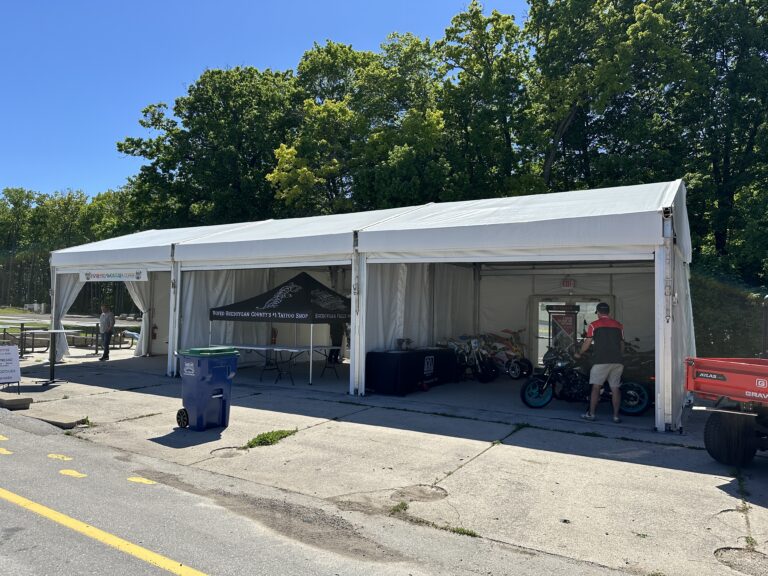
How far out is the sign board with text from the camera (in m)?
10.6

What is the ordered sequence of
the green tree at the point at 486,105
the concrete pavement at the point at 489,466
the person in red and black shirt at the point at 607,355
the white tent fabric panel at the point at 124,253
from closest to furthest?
the concrete pavement at the point at 489,466, the person in red and black shirt at the point at 607,355, the white tent fabric panel at the point at 124,253, the green tree at the point at 486,105

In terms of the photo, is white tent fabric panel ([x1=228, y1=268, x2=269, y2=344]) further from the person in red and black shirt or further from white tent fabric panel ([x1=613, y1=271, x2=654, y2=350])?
the person in red and black shirt

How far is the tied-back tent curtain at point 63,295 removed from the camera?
16281 mm

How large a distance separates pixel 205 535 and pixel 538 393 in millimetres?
6980

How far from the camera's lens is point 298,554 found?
4105mm

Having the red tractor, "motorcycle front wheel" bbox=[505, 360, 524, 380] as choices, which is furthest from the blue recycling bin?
"motorcycle front wheel" bbox=[505, 360, 524, 380]

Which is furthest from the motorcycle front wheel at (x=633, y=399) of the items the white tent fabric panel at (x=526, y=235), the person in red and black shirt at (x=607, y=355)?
the white tent fabric panel at (x=526, y=235)

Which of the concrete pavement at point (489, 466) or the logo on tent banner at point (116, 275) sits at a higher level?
the logo on tent banner at point (116, 275)

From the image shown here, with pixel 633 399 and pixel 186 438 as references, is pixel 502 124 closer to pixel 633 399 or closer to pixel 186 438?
pixel 633 399

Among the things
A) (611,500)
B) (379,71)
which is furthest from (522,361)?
(379,71)

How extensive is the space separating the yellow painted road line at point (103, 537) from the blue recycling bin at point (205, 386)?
2950mm

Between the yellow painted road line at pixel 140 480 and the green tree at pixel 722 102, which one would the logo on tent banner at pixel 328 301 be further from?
the green tree at pixel 722 102

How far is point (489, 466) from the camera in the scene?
6516 millimetres

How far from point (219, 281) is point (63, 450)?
A: 8533 millimetres
